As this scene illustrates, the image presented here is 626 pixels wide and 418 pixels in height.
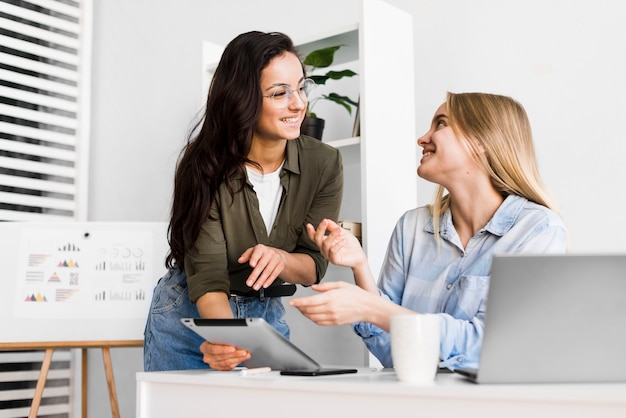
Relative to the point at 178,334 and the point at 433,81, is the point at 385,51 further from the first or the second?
the point at 178,334

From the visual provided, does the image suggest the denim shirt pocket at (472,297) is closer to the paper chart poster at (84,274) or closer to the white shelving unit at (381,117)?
the white shelving unit at (381,117)

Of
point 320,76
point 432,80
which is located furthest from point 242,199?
point 432,80

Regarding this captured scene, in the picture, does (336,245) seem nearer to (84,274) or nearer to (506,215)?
(506,215)

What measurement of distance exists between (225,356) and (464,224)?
655 mm

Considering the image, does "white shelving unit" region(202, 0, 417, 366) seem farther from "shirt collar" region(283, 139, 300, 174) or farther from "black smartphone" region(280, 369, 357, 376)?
"black smartphone" region(280, 369, 357, 376)

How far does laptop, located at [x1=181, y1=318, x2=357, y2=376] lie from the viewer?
3.67 ft

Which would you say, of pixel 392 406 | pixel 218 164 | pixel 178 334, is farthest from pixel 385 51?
pixel 392 406

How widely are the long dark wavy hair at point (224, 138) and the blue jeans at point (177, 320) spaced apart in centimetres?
10

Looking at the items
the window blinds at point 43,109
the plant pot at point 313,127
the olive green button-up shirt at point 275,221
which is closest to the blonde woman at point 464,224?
the olive green button-up shirt at point 275,221

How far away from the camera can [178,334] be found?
1798 millimetres

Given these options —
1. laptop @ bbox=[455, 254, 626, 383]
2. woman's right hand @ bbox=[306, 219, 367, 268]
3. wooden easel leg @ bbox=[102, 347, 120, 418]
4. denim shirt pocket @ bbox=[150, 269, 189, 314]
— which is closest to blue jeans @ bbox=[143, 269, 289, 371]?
denim shirt pocket @ bbox=[150, 269, 189, 314]

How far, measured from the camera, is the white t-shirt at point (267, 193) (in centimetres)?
183

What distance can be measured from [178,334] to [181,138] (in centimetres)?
177

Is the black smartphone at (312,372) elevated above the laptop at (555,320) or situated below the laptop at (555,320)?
below
